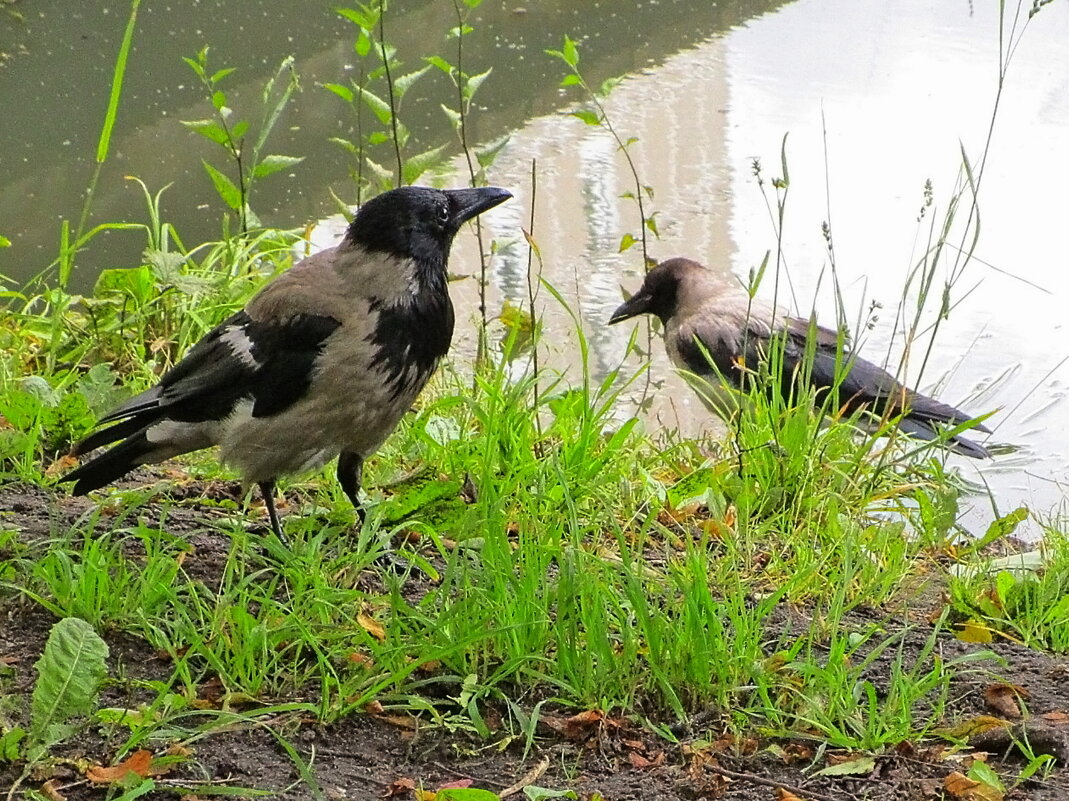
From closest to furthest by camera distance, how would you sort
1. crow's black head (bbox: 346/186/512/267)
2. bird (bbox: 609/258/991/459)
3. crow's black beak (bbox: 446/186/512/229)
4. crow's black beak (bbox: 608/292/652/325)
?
crow's black head (bbox: 346/186/512/267) < crow's black beak (bbox: 446/186/512/229) < bird (bbox: 609/258/991/459) < crow's black beak (bbox: 608/292/652/325)

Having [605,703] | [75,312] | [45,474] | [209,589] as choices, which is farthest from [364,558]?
[75,312]

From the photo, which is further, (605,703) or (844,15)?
(844,15)

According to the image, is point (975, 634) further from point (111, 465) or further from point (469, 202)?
point (111, 465)

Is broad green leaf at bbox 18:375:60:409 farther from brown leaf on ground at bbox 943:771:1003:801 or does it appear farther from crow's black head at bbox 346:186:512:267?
brown leaf on ground at bbox 943:771:1003:801

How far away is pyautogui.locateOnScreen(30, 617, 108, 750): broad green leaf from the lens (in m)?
2.30

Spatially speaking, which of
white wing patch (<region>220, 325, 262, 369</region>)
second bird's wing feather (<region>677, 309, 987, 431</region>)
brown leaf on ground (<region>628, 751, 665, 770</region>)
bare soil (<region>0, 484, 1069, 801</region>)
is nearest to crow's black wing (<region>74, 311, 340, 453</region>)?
Answer: white wing patch (<region>220, 325, 262, 369</region>)

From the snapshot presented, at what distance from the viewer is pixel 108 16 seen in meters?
7.85

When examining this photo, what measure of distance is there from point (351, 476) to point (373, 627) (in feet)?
2.66

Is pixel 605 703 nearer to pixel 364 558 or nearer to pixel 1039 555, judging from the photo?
pixel 364 558

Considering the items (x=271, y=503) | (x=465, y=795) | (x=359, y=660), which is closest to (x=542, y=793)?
(x=465, y=795)

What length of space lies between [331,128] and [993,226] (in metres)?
3.20

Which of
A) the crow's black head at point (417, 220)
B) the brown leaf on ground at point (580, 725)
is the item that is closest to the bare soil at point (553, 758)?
the brown leaf on ground at point (580, 725)

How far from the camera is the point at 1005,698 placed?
273cm

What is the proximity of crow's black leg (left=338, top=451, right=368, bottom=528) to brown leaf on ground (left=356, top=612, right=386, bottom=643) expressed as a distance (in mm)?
611
